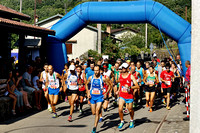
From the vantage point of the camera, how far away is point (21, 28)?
44.4 ft

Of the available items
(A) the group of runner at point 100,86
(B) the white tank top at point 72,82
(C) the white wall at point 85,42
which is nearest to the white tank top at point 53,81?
(A) the group of runner at point 100,86

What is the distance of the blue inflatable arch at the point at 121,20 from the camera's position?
15.1 m

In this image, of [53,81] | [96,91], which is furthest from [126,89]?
[53,81]

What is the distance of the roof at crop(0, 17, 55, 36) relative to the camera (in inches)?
485

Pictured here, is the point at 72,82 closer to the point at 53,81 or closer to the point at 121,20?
the point at 53,81

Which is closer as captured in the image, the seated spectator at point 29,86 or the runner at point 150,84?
the runner at point 150,84

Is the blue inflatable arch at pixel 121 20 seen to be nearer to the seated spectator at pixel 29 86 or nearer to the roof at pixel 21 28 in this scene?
the roof at pixel 21 28

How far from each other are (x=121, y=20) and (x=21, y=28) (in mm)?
5002

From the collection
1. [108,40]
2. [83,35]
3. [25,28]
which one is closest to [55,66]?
[25,28]

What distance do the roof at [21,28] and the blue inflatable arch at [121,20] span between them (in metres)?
0.84

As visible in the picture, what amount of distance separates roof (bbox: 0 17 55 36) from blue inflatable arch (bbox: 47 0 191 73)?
2.76ft

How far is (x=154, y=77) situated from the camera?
12.8 meters

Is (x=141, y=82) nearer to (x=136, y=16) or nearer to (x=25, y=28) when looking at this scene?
(x=136, y=16)

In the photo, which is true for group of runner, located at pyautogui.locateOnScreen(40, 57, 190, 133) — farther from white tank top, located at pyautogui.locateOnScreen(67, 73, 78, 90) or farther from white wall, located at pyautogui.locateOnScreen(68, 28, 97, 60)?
white wall, located at pyautogui.locateOnScreen(68, 28, 97, 60)
